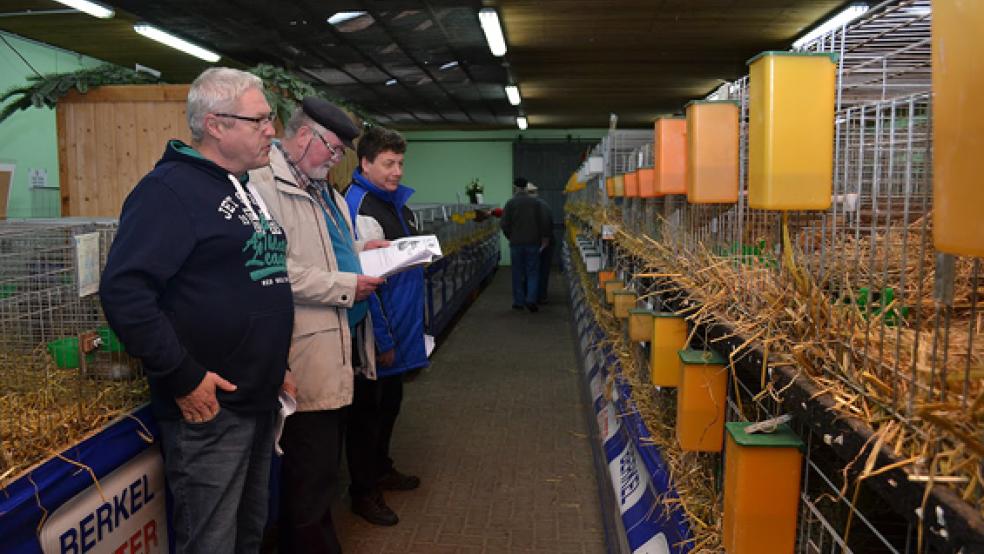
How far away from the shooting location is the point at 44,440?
6.89 ft

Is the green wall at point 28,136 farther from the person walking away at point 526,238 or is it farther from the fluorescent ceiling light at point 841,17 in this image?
the fluorescent ceiling light at point 841,17

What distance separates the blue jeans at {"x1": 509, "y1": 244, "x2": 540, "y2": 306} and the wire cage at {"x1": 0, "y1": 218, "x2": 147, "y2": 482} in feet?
27.9

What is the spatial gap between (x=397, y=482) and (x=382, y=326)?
124 centimetres

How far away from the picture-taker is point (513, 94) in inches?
538

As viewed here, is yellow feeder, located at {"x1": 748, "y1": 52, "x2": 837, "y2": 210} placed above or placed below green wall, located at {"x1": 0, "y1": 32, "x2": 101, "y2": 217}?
below

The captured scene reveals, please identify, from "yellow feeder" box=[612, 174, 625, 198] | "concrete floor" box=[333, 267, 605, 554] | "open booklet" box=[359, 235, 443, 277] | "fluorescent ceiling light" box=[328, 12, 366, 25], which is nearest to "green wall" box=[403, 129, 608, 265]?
"fluorescent ceiling light" box=[328, 12, 366, 25]

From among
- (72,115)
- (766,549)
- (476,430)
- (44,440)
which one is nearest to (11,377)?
(44,440)

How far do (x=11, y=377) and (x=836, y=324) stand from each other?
7.73ft

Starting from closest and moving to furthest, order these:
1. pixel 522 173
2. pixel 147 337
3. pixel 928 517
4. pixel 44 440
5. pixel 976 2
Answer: pixel 976 2
pixel 928 517
pixel 147 337
pixel 44 440
pixel 522 173

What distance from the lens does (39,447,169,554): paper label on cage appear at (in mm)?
2045

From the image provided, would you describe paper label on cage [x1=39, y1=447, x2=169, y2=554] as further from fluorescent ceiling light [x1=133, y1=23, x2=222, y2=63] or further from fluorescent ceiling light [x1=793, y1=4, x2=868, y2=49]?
fluorescent ceiling light [x1=133, y1=23, x2=222, y2=63]

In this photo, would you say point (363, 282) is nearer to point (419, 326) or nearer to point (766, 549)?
point (419, 326)

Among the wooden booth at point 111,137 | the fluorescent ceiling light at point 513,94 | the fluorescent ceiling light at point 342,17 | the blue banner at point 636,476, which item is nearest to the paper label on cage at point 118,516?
the blue banner at point 636,476

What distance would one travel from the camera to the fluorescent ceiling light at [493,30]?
817cm
